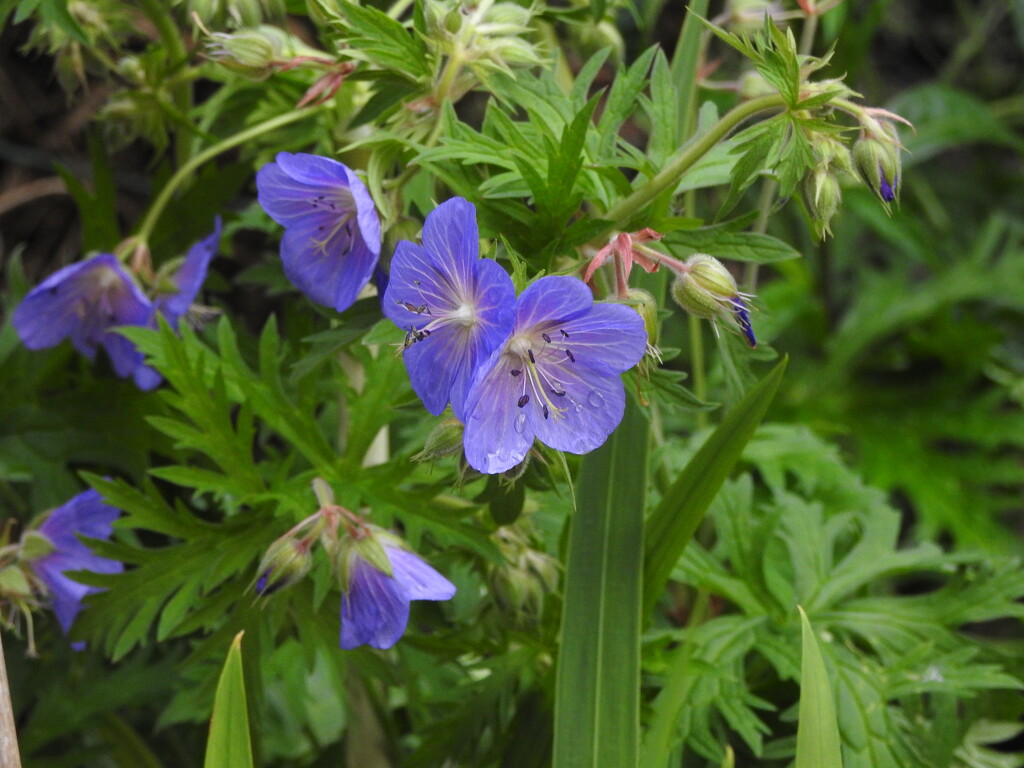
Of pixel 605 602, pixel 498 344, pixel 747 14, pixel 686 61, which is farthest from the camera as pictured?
pixel 747 14

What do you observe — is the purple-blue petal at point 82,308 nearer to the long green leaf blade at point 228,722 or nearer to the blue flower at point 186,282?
the blue flower at point 186,282

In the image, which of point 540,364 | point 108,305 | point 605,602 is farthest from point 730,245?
point 108,305

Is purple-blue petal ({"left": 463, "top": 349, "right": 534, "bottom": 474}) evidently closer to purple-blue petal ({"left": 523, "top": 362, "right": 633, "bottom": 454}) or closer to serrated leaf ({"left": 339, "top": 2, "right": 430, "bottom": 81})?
purple-blue petal ({"left": 523, "top": 362, "right": 633, "bottom": 454})

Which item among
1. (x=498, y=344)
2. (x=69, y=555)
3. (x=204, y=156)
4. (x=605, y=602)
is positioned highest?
(x=498, y=344)

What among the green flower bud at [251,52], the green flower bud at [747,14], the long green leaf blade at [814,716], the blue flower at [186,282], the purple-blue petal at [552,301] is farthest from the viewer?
the green flower bud at [747,14]

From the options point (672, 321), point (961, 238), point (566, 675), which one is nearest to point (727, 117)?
point (566, 675)

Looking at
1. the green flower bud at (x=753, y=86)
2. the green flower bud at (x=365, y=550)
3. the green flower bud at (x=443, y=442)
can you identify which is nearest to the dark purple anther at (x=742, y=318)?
the green flower bud at (x=443, y=442)

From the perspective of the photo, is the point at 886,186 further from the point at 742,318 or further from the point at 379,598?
the point at 379,598

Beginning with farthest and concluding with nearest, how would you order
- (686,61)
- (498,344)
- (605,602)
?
(686,61)
(605,602)
(498,344)
